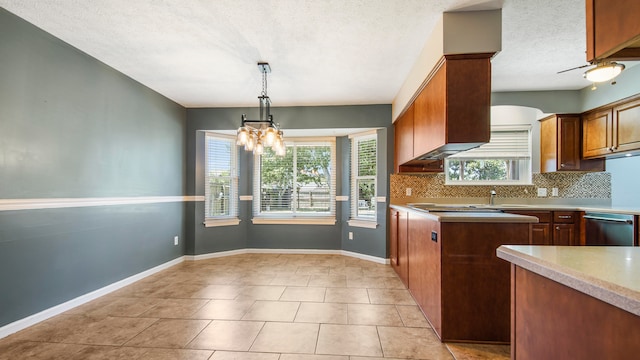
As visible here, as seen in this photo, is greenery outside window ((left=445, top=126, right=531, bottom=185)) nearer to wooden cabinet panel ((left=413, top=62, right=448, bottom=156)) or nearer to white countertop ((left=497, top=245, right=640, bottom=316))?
wooden cabinet panel ((left=413, top=62, right=448, bottom=156))

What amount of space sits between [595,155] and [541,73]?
54.7 inches

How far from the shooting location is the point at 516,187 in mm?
4191

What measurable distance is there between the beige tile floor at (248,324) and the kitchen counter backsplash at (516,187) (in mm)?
1475

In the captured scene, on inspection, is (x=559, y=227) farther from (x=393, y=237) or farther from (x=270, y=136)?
(x=270, y=136)

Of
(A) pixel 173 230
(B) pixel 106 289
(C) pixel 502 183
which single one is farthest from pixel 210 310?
(C) pixel 502 183

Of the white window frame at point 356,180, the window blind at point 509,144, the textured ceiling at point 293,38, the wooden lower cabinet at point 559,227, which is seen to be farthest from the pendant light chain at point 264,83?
the wooden lower cabinet at point 559,227

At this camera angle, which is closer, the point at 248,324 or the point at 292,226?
the point at 248,324

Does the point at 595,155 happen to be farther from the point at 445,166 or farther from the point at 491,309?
the point at 491,309

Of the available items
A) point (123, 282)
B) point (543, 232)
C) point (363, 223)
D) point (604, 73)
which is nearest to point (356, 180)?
point (363, 223)

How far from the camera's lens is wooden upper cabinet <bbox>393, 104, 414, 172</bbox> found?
341 cm

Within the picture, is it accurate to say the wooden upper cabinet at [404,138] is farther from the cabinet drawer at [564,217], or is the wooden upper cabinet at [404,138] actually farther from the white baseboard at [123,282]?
the cabinet drawer at [564,217]

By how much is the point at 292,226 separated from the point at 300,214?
0.27m

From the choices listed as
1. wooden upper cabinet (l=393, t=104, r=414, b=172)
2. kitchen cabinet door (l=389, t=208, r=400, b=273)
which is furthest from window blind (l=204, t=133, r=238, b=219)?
wooden upper cabinet (l=393, t=104, r=414, b=172)

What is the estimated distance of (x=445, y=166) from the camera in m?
4.35
